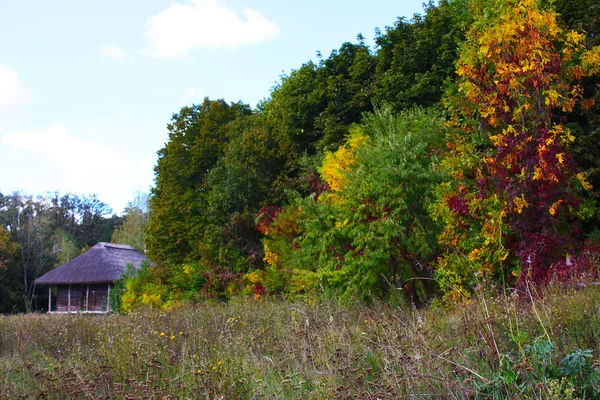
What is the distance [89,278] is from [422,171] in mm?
28086

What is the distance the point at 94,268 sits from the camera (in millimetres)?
36094

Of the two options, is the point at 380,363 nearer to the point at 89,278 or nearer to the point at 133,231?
the point at 89,278

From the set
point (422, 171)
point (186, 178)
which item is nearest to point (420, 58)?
point (422, 171)

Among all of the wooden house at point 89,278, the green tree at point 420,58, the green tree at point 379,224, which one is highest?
the green tree at point 420,58

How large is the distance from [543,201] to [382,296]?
4.08m

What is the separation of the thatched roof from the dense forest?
11.5 metres

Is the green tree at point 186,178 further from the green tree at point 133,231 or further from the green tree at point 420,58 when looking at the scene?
the green tree at point 133,231

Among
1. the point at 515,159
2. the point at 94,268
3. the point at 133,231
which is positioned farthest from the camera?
the point at 133,231

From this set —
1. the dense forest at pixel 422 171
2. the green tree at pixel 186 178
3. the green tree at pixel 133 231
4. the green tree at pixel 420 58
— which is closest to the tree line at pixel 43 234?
the green tree at pixel 133 231

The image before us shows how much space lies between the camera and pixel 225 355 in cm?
599

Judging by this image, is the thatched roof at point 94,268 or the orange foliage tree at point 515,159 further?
the thatched roof at point 94,268

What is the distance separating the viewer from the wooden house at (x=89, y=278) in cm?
3528

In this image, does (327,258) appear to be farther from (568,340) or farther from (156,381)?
(568,340)

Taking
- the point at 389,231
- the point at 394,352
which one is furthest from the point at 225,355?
the point at 389,231
